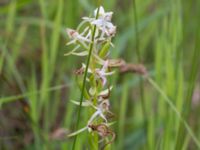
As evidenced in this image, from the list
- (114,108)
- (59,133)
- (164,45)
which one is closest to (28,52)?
(114,108)

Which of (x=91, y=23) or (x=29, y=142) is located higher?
(x=91, y=23)

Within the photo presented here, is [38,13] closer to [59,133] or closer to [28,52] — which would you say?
[28,52]

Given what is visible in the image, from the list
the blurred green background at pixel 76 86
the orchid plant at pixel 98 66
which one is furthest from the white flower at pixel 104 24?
the blurred green background at pixel 76 86

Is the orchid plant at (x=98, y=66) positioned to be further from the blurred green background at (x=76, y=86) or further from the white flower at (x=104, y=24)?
the blurred green background at (x=76, y=86)

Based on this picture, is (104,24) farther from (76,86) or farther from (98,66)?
(76,86)

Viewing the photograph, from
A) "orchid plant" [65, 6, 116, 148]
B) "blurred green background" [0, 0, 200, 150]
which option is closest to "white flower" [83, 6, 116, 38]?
"orchid plant" [65, 6, 116, 148]

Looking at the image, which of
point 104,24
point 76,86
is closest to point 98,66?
point 104,24

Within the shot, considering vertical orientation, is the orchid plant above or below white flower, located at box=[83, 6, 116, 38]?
below

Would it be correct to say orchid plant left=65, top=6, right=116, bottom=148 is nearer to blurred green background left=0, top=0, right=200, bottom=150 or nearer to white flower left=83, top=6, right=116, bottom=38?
white flower left=83, top=6, right=116, bottom=38
